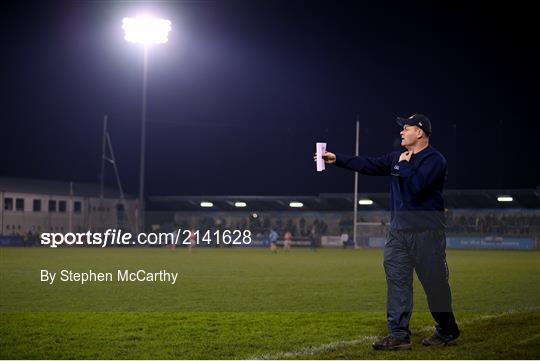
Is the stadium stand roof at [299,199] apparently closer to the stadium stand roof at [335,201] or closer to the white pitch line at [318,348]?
the stadium stand roof at [335,201]

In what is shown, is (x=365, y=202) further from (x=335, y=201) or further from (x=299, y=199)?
(x=299, y=199)

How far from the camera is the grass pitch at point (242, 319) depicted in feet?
25.5

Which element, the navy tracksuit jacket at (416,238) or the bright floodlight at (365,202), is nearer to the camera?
the navy tracksuit jacket at (416,238)

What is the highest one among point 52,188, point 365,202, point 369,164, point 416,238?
point 52,188

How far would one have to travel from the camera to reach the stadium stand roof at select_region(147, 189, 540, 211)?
159 ft

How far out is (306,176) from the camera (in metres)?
59.9

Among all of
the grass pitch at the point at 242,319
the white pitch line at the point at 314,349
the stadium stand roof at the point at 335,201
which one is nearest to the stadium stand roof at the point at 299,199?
the stadium stand roof at the point at 335,201

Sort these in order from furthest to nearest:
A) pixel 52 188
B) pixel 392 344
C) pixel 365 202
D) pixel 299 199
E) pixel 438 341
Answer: pixel 52 188, pixel 299 199, pixel 365 202, pixel 438 341, pixel 392 344

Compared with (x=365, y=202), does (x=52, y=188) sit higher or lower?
higher

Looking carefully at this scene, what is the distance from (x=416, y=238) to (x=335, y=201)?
151ft

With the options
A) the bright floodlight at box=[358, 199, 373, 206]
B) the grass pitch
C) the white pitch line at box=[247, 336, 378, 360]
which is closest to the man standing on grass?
the grass pitch

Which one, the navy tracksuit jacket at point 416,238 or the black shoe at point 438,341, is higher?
the navy tracksuit jacket at point 416,238

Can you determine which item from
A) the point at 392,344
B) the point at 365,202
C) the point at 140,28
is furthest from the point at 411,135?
the point at 365,202

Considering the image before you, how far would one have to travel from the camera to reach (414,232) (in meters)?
7.72
